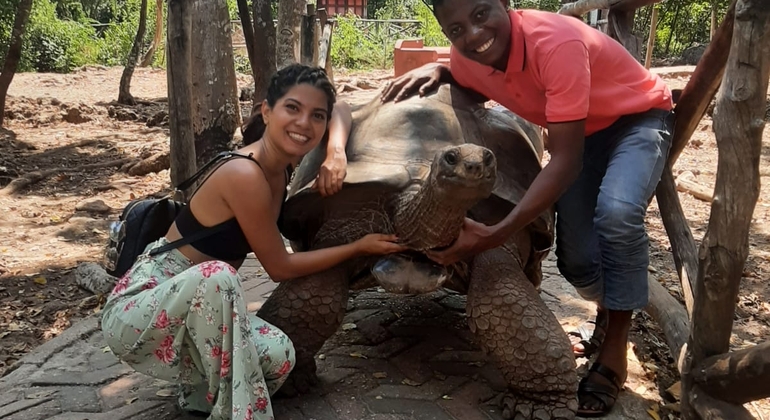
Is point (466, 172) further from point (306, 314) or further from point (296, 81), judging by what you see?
point (306, 314)

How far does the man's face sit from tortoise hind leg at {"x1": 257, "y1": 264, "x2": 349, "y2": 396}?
99cm

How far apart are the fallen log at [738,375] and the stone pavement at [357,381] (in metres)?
0.42

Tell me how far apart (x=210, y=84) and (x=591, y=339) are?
275 cm

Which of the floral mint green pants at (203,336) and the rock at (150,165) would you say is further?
the rock at (150,165)

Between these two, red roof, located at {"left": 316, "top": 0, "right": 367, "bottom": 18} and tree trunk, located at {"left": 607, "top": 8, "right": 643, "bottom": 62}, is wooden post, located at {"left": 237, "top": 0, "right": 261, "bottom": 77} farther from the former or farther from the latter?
red roof, located at {"left": 316, "top": 0, "right": 367, "bottom": 18}

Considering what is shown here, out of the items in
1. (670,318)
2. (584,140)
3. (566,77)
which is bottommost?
(670,318)

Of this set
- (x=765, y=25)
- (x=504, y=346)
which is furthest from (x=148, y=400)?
(x=765, y=25)

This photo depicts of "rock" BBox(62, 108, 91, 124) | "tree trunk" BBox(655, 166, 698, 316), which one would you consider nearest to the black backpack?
"tree trunk" BBox(655, 166, 698, 316)

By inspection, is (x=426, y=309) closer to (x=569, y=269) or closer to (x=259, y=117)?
(x=569, y=269)

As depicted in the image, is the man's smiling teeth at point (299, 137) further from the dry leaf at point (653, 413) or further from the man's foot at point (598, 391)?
the dry leaf at point (653, 413)

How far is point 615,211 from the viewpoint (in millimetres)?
2506

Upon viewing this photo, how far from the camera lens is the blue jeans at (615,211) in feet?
8.30

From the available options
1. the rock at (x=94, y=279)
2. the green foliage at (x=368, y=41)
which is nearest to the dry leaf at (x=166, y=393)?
the rock at (x=94, y=279)

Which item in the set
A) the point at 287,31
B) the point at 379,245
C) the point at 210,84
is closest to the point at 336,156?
the point at 379,245
